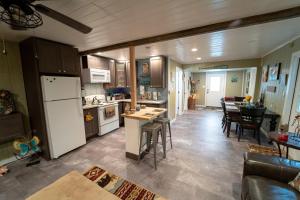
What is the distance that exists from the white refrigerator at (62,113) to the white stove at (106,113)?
0.64m

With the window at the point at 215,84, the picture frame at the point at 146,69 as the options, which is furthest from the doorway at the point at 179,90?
the window at the point at 215,84

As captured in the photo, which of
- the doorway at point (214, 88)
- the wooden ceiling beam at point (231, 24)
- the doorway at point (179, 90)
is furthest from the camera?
the doorway at point (214, 88)

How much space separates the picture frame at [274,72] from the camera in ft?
10.9

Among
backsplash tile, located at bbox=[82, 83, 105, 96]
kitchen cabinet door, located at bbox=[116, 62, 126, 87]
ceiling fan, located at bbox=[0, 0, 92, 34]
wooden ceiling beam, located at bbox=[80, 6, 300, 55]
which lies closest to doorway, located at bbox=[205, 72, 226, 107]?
kitchen cabinet door, located at bbox=[116, 62, 126, 87]

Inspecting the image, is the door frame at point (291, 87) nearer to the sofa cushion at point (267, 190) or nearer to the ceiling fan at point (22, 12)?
the sofa cushion at point (267, 190)

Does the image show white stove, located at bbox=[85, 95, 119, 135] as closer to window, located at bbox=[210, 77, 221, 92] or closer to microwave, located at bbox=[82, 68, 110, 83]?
microwave, located at bbox=[82, 68, 110, 83]

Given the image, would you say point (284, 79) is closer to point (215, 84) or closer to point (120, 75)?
point (120, 75)

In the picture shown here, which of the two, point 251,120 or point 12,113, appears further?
point 251,120

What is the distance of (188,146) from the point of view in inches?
125

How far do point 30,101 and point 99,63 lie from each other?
77.7 inches

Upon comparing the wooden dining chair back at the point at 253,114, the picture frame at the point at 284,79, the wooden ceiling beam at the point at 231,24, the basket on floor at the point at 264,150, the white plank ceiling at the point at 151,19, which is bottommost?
the basket on floor at the point at 264,150

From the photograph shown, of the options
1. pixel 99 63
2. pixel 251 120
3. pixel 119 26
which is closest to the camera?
pixel 119 26

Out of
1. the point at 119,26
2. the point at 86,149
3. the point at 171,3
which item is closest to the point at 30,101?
the point at 86,149

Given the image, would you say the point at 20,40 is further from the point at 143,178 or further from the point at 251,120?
the point at 251,120
